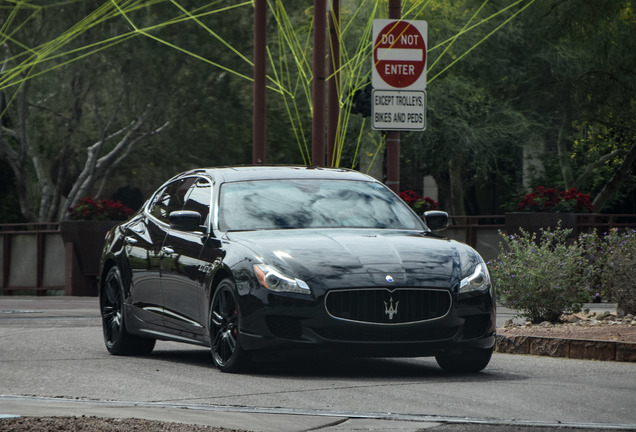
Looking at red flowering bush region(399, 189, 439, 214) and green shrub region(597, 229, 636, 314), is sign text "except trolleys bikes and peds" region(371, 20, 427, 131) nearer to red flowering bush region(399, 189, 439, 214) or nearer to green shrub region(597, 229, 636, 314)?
green shrub region(597, 229, 636, 314)

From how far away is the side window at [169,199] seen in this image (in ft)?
38.7

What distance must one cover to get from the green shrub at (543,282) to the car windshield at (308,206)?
102 inches

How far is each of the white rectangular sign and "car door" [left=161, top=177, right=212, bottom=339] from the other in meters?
4.23

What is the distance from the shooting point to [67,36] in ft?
99.3

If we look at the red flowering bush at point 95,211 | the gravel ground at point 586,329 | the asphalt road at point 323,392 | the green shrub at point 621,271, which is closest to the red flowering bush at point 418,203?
the red flowering bush at point 95,211

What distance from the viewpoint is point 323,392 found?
8859 mm

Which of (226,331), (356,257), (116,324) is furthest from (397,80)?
(226,331)

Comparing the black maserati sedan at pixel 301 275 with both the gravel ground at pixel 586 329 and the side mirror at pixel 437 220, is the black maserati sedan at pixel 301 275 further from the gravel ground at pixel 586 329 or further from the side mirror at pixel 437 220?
the gravel ground at pixel 586 329

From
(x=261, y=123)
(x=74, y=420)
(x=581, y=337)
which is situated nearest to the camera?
(x=74, y=420)

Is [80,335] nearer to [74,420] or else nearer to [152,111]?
[74,420]

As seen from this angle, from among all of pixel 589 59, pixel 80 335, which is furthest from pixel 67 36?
pixel 80 335

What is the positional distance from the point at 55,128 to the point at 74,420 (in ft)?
95.8

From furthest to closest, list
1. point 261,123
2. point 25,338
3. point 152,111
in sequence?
point 152,111 < point 261,123 < point 25,338

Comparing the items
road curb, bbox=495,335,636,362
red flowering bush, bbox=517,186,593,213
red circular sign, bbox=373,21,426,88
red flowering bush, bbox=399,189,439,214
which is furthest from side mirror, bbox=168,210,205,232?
red flowering bush, bbox=399,189,439,214
